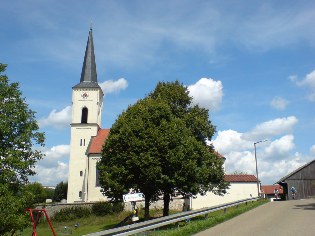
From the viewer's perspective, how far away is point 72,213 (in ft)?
142

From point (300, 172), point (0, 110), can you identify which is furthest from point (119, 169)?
point (300, 172)

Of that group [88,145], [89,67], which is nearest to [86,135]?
[88,145]

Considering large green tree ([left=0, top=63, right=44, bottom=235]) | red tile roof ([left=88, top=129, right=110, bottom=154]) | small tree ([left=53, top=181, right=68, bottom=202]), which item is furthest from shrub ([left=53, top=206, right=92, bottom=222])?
small tree ([left=53, top=181, right=68, bottom=202])

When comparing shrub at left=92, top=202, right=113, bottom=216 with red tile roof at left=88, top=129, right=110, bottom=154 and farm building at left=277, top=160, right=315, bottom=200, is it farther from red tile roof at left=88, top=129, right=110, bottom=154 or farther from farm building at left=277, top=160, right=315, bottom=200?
farm building at left=277, top=160, right=315, bottom=200

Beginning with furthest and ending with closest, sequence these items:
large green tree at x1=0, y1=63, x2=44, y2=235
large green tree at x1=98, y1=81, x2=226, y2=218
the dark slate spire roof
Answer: the dark slate spire roof, large green tree at x1=98, y1=81, x2=226, y2=218, large green tree at x1=0, y1=63, x2=44, y2=235

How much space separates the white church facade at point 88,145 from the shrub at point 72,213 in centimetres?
956

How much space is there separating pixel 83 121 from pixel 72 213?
22.7m

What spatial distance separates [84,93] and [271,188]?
5972 cm

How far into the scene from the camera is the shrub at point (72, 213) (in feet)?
141

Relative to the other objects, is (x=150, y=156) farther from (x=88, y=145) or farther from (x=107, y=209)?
(x=88, y=145)

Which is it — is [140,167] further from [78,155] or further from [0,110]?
[78,155]

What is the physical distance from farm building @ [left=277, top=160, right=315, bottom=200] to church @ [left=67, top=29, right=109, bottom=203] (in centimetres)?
2669

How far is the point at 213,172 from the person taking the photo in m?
33.4

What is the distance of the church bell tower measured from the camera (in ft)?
193
